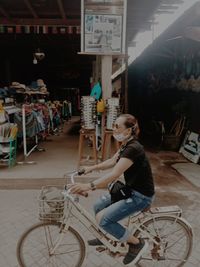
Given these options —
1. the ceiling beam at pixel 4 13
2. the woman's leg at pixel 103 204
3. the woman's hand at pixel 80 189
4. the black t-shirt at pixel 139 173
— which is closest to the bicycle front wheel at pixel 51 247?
the woman's leg at pixel 103 204

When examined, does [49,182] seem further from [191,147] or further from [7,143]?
[191,147]

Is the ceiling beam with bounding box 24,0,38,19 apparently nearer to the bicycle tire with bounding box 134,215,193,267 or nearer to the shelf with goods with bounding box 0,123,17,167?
the shelf with goods with bounding box 0,123,17,167

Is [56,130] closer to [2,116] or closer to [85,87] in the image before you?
[2,116]

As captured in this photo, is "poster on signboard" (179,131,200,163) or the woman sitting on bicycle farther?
"poster on signboard" (179,131,200,163)

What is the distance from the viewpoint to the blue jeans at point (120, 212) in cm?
294

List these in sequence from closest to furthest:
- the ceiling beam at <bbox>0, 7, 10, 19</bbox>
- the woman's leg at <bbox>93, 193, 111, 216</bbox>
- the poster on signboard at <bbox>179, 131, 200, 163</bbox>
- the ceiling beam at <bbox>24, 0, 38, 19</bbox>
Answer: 1. the woman's leg at <bbox>93, 193, 111, 216</bbox>
2. the ceiling beam at <bbox>24, 0, 38, 19</bbox>
3. the ceiling beam at <bbox>0, 7, 10, 19</bbox>
4. the poster on signboard at <bbox>179, 131, 200, 163</bbox>

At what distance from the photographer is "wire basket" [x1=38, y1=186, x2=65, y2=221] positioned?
283cm

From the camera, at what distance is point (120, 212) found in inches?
116

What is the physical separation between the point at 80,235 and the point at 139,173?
0.90 m

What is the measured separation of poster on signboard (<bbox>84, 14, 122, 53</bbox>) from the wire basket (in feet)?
13.0

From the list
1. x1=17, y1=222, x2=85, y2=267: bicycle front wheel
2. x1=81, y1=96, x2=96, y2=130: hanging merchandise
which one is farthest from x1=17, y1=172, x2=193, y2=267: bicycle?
x1=81, y1=96, x2=96, y2=130: hanging merchandise

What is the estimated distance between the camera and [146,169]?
3010 millimetres

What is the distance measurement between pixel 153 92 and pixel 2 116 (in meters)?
8.65

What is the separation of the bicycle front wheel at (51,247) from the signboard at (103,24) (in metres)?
4.09
